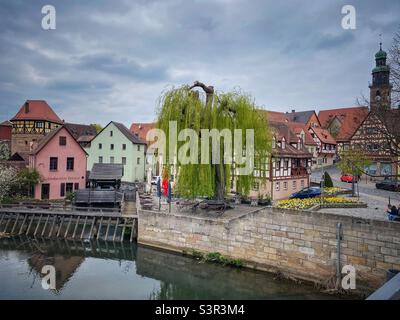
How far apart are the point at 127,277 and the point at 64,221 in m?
12.6

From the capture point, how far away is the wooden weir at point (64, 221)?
2434 cm

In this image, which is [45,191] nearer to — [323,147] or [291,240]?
[291,240]

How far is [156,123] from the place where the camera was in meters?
21.4

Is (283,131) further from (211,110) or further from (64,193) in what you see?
(64,193)

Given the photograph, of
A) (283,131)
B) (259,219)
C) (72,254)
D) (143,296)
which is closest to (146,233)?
(72,254)

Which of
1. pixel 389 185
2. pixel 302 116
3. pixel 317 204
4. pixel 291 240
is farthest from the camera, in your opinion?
pixel 302 116

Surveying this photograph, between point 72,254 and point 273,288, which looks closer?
point 273,288

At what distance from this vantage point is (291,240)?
16094 mm

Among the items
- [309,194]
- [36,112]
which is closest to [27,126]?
[36,112]

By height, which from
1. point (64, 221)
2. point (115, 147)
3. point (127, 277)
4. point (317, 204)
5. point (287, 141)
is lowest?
point (127, 277)

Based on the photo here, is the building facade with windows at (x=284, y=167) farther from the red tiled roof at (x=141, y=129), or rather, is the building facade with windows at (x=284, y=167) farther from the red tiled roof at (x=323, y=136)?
the red tiled roof at (x=141, y=129)
